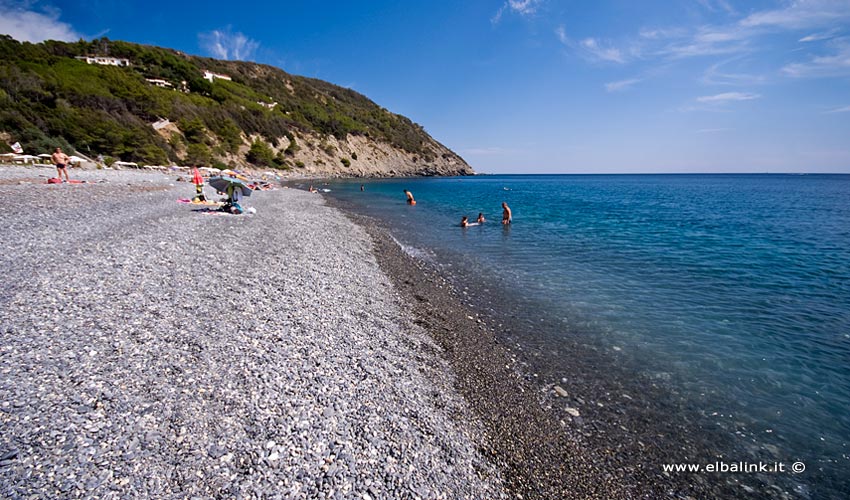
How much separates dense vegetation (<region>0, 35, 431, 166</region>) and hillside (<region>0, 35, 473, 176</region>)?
17cm

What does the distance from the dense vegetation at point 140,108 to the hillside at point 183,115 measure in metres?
0.17

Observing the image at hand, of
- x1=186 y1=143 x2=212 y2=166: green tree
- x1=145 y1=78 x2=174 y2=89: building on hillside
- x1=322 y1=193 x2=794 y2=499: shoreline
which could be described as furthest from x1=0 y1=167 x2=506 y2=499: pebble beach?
x1=145 y1=78 x2=174 y2=89: building on hillside

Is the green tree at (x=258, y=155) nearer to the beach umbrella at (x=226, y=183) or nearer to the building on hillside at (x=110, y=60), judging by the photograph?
the building on hillside at (x=110, y=60)

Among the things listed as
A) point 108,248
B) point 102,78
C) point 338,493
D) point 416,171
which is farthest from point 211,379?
point 416,171

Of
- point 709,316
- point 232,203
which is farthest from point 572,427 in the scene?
point 232,203

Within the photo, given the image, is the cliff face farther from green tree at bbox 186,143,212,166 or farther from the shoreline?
the shoreline

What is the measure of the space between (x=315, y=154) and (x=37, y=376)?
92.5 meters

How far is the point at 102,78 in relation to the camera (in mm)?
58406

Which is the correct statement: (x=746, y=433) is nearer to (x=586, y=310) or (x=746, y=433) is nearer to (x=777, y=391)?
(x=777, y=391)

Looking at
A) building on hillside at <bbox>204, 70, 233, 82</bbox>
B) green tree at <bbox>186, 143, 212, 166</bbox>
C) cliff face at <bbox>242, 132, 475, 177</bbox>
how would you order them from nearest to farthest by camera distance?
green tree at <bbox>186, 143, 212, 166</bbox>
cliff face at <bbox>242, 132, 475, 177</bbox>
building on hillside at <bbox>204, 70, 233, 82</bbox>

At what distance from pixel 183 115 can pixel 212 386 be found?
7413 centimetres

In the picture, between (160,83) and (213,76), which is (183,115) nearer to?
(160,83)

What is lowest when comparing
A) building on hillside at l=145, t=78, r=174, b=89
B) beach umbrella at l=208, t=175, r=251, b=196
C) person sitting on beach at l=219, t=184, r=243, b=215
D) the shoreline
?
the shoreline

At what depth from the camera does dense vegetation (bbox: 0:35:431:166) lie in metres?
41.2
